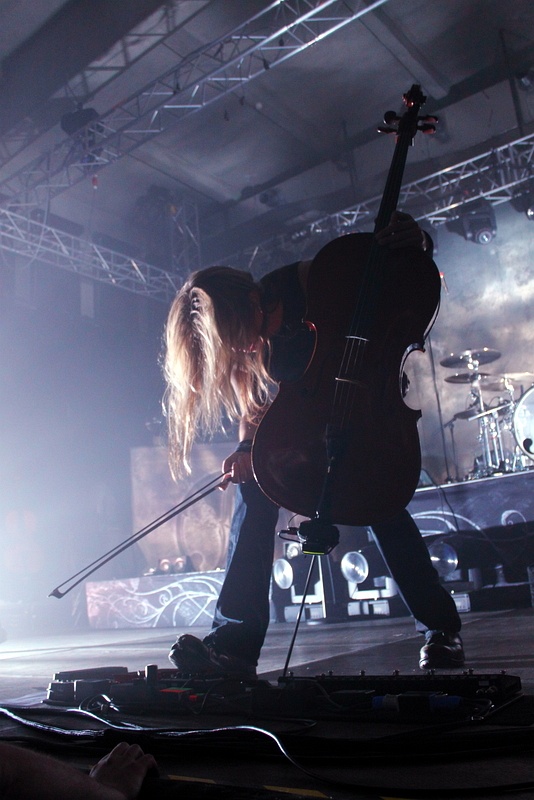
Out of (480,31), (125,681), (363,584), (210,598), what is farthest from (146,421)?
(125,681)

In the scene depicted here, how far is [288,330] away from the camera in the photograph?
2.24 metres

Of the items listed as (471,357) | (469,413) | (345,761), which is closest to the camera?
(345,761)

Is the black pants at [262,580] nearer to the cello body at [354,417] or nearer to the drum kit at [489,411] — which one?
the cello body at [354,417]

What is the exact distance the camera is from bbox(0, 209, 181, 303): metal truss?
903cm

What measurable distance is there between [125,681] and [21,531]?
28.2 feet

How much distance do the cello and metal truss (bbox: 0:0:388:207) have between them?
5.52 meters

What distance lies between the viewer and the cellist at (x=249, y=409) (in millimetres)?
2049

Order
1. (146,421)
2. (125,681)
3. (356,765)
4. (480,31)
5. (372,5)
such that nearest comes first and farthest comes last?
(356,765)
(125,681)
(372,5)
(480,31)
(146,421)

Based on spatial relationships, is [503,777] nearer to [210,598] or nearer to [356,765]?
[356,765]

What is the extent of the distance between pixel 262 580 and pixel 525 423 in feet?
17.3

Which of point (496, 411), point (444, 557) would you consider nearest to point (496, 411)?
point (496, 411)

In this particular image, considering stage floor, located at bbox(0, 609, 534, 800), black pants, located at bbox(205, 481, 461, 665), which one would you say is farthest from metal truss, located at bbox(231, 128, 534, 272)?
stage floor, located at bbox(0, 609, 534, 800)

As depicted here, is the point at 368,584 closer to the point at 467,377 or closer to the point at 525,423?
the point at 525,423

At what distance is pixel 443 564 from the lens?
535 centimetres
